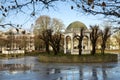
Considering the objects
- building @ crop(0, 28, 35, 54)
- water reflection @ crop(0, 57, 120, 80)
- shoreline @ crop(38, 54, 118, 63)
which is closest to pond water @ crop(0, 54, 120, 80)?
water reflection @ crop(0, 57, 120, 80)

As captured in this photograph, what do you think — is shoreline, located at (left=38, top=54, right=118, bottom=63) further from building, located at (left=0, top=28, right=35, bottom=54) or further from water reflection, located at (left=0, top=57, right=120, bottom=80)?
building, located at (left=0, top=28, right=35, bottom=54)

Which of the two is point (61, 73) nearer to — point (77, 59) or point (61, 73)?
point (61, 73)

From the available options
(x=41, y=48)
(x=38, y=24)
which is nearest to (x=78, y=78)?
(x=38, y=24)

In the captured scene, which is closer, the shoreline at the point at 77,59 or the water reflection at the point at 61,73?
the water reflection at the point at 61,73

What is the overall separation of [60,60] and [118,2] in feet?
98.7

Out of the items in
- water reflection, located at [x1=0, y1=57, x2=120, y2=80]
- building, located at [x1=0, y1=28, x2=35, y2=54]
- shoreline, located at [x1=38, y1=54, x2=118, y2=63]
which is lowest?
water reflection, located at [x1=0, y1=57, x2=120, y2=80]

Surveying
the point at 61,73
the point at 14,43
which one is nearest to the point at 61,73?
the point at 61,73

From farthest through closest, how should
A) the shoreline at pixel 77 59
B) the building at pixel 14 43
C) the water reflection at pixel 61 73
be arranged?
the building at pixel 14 43
the shoreline at pixel 77 59
the water reflection at pixel 61 73

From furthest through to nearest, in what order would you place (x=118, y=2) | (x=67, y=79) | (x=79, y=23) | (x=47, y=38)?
(x=79, y=23) < (x=47, y=38) < (x=67, y=79) < (x=118, y=2)

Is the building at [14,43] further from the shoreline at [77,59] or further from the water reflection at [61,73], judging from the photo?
the water reflection at [61,73]

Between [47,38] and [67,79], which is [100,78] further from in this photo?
[47,38]

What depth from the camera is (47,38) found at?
5138cm

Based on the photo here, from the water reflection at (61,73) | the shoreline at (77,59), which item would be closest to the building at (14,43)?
the shoreline at (77,59)

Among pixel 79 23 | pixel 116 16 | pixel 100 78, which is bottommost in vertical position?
pixel 100 78
